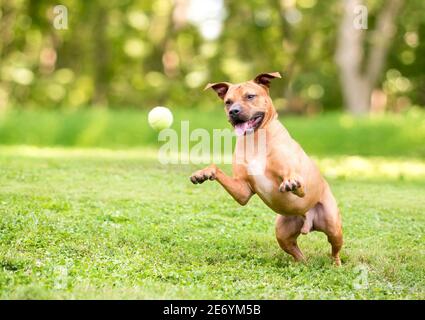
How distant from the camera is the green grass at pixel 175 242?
594 centimetres

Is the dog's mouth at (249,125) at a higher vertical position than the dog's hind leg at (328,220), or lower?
higher

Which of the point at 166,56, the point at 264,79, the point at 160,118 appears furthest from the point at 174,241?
the point at 166,56

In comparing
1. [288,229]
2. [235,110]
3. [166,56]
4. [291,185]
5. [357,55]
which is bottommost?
[288,229]

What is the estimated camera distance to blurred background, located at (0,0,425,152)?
28.8 metres

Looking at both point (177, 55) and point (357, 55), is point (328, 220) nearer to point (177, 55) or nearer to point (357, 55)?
point (357, 55)

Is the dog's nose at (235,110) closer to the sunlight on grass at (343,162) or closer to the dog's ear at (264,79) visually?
the dog's ear at (264,79)

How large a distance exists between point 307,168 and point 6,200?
363cm

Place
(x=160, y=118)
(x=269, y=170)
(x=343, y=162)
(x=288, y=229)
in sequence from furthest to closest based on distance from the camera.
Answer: (x=343, y=162), (x=160, y=118), (x=288, y=229), (x=269, y=170)

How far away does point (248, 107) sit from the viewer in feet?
20.2

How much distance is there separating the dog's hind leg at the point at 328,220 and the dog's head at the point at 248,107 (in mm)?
887

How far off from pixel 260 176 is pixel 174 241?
1583 millimetres

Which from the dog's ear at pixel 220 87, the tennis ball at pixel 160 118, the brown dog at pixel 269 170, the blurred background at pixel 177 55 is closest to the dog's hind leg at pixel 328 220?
the brown dog at pixel 269 170

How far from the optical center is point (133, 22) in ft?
104
